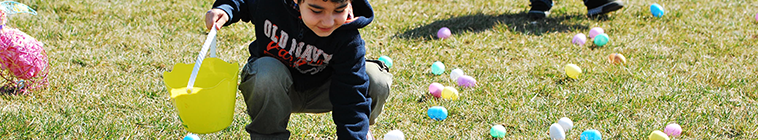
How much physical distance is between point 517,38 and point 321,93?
214 cm

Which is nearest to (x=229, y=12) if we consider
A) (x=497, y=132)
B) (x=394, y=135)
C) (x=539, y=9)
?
(x=394, y=135)

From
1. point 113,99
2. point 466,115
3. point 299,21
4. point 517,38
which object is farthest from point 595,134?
point 113,99

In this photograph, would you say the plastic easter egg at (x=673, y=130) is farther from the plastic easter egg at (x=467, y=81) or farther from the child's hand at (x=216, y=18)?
the child's hand at (x=216, y=18)

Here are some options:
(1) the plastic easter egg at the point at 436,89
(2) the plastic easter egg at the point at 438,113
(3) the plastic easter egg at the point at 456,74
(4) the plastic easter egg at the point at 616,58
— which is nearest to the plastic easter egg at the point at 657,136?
(2) the plastic easter egg at the point at 438,113

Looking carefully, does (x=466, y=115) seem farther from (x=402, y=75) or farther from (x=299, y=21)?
(x=299, y=21)

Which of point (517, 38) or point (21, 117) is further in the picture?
point (517, 38)

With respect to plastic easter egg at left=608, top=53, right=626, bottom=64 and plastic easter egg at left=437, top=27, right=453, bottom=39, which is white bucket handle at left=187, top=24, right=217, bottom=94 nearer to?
plastic easter egg at left=437, top=27, right=453, bottom=39

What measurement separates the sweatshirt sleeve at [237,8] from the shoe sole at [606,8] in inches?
123

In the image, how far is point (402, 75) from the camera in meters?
3.47

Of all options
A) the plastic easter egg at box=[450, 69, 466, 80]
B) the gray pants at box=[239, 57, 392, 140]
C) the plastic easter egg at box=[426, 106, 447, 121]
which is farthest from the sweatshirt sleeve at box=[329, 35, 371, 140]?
the plastic easter egg at box=[450, 69, 466, 80]

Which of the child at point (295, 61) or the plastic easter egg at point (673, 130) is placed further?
the plastic easter egg at point (673, 130)

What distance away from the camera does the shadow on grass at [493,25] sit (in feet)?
14.3

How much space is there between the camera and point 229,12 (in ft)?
7.21

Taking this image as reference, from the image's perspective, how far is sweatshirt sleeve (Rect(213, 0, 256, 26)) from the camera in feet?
7.27
